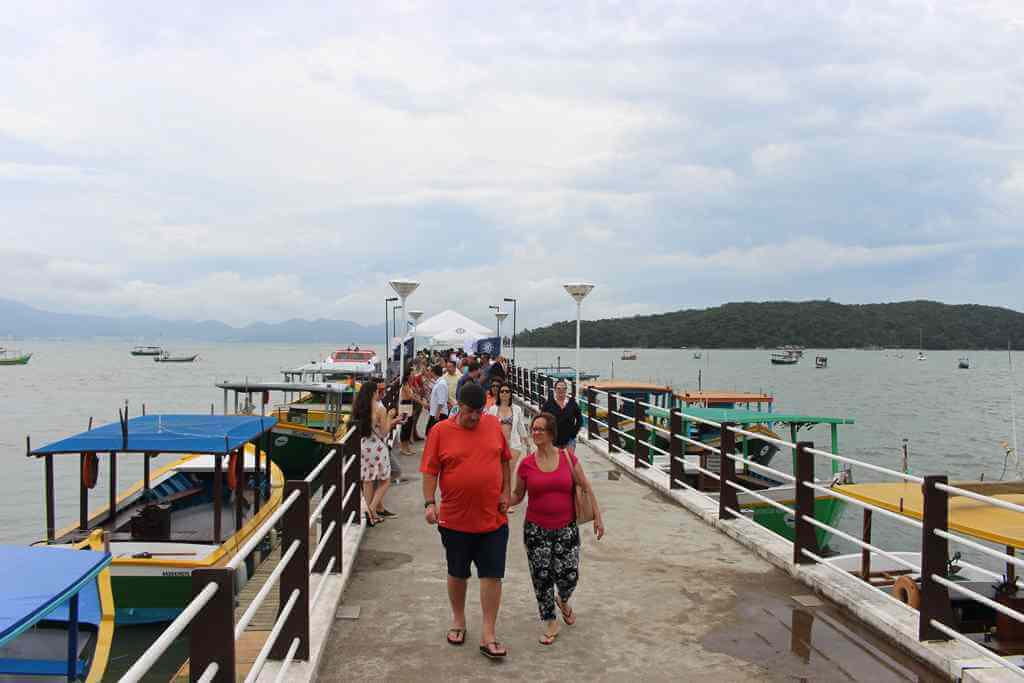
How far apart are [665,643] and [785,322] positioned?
510ft

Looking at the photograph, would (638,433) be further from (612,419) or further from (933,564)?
(933,564)

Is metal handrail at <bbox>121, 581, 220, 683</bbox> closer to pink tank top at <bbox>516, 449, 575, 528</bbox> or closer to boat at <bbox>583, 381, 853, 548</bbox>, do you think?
pink tank top at <bbox>516, 449, 575, 528</bbox>

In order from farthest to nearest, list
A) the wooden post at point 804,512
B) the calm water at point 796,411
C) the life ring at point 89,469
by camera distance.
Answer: the calm water at point 796,411, the life ring at point 89,469, the wooden post at point 804,512

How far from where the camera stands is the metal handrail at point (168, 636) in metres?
2.16

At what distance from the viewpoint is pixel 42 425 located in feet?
156

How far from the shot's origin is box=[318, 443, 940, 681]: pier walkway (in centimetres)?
479

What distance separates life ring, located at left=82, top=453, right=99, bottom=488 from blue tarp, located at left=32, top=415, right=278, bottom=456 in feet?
0.92

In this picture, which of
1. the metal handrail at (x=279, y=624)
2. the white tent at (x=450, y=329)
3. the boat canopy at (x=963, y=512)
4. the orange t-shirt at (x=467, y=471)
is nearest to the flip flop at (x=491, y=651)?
the orange t-shirt at (x=467, y=471)

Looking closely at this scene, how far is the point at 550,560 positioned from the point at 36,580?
9.46ft

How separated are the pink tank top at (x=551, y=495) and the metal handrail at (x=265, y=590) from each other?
150cm

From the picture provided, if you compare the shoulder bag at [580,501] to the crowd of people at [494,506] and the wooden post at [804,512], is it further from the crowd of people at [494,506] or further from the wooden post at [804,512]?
the wooden post at [804,512]

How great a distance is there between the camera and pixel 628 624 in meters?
5.58

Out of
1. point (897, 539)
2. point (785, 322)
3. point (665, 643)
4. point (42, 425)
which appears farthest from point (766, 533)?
point (785, 322)

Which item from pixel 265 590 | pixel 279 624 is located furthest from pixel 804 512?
pixel 265 590
